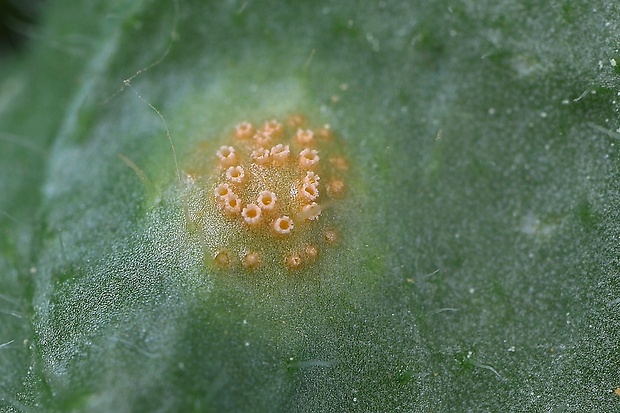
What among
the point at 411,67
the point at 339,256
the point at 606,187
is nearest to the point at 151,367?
the point at 339,256

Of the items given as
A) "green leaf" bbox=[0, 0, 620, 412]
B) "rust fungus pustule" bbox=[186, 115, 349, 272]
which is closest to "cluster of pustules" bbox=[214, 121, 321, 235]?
"rust fungus pustule" bbox=[186, 115, 349, 272]

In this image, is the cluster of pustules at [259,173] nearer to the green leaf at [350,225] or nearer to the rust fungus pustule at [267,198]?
the rust fungus pustule at [267,198]

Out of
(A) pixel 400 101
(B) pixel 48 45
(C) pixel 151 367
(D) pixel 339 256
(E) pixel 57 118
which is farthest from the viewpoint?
(B) pixel 48 45

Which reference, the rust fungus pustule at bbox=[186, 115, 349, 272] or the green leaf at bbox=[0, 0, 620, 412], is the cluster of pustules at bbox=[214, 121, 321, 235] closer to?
the rust fungus pustule at bbox=[186, 115, 349, 272]

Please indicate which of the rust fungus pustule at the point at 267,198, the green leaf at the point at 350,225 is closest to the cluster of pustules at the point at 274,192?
the rust fungus pustule at the point at 267,198

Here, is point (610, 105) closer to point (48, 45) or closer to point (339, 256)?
point (339, 256)

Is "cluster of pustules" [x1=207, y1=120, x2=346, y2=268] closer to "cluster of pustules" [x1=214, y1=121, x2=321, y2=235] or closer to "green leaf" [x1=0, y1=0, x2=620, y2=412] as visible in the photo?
"cluster of pustules" [x1=214, y1=121, x2=321, y2=235]
